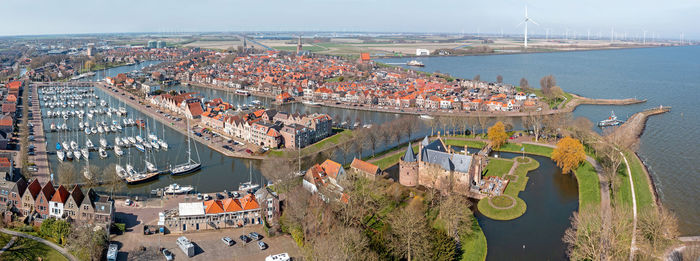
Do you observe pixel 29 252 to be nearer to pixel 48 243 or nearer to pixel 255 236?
pixel 48 243

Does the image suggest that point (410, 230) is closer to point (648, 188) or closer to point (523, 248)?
point (523, 248)

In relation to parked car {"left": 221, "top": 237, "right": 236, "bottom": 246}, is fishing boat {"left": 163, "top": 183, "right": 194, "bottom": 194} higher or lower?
higher

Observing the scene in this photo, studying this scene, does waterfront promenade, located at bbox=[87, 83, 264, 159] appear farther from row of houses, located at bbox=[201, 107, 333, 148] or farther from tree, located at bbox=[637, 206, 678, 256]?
tree, located at bbox=[637, 206, 678, 256]

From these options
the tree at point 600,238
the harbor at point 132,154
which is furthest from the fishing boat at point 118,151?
the tree at point 600,238

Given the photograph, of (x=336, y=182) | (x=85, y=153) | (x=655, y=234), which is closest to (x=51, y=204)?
(x=85, y=153)

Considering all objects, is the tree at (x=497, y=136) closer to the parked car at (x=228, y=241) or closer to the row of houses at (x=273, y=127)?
the row of houses at (x=273, y=127)

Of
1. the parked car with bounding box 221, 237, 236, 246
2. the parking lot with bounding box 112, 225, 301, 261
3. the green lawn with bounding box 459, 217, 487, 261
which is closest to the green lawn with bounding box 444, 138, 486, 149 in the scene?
the green lawn with bounding box 459, 217, 487, 261

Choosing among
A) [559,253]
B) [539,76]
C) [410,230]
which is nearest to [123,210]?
[410,230]
